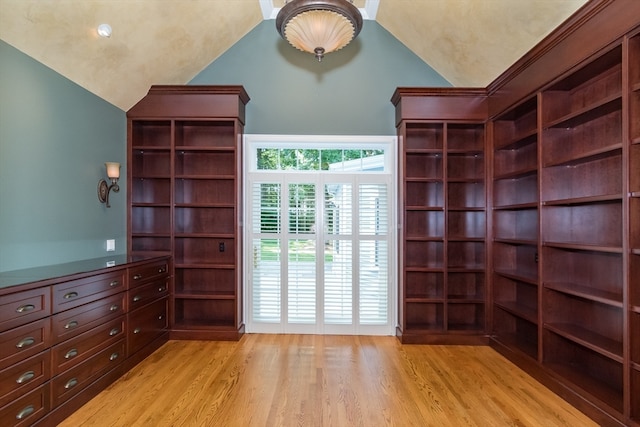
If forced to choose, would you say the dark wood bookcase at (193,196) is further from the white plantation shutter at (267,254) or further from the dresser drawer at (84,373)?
the dresser drawer at (84,373)

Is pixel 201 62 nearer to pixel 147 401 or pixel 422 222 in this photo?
pixel 422 222

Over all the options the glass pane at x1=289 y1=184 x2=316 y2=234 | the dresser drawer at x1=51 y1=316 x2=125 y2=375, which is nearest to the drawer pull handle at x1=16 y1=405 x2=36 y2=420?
the dresser drawer at x1=51 y1=316 x2=125 y2=375

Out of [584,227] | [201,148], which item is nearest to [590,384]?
[584,227]

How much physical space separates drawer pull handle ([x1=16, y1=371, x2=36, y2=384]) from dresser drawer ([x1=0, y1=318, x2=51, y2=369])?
99 millimetres

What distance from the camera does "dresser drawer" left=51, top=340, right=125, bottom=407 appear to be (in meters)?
2.15

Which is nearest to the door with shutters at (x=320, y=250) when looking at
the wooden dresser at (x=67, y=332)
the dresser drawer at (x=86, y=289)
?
the wooden dresser at (x=67, y=332)

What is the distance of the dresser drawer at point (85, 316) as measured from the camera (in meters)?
2.17

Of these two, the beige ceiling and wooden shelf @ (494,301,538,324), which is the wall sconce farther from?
wooden shelf @ (494,301,538,324)

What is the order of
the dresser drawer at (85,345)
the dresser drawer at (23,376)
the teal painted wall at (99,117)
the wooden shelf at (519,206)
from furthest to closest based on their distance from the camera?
the wooden shelf at (519,206) → the teal painted wall at (99,117) → the dresser drawer at (85,345) → the dresser drawer at (23,376)

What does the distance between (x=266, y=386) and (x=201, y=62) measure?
11.5 ft

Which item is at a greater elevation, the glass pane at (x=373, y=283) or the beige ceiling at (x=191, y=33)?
the beige ceiling at (x=191, y=33)

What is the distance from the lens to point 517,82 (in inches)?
121

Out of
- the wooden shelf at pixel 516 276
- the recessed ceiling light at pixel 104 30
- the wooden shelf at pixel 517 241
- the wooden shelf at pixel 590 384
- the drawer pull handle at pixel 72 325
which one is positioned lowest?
the wooden shelf at pixel 590 384

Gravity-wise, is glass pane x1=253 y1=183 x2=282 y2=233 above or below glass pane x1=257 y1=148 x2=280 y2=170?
below
